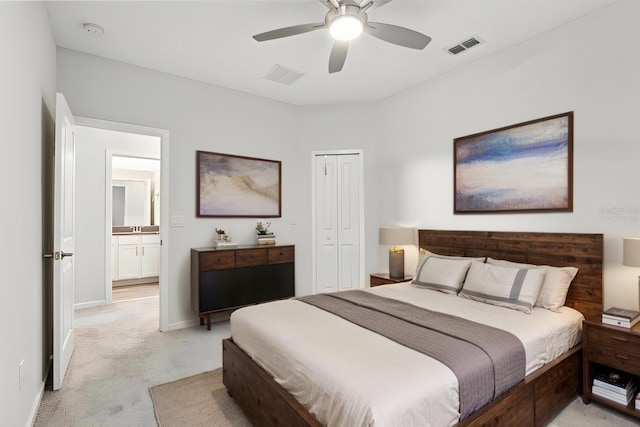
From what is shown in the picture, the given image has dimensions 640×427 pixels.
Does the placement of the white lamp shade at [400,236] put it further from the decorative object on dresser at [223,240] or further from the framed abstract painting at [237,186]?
the decorative object on dresser at [223,240]

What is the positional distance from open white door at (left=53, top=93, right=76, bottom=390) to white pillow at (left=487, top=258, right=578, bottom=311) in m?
3.56

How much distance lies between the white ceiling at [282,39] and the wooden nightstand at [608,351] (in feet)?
7.77

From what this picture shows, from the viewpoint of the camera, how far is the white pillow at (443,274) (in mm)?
2928

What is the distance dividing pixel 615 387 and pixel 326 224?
3.37m

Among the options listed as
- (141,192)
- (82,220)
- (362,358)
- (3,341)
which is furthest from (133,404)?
(141,192)

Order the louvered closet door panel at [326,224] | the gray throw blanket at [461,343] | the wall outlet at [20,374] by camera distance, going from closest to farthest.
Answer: the gray throw blanket at [461,343], the wall outlet at [20,374], the louvered closet door panel at [326,224]

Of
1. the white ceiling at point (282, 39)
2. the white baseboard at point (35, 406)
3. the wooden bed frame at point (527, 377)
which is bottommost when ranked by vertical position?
the white baseboard at point (35, 406)

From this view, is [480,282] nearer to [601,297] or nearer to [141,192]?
[601,297]

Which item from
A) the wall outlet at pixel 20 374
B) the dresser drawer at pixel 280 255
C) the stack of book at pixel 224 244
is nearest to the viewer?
the wall outlet at pixel 20 374

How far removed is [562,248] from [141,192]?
24.0 feet

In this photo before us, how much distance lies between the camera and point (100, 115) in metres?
3.37

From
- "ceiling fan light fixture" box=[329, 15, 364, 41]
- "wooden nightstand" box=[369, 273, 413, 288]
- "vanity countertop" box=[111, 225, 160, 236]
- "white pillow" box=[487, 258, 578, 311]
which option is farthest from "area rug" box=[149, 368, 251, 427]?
"vanity countertop" box=[111, 225, 160, 236]

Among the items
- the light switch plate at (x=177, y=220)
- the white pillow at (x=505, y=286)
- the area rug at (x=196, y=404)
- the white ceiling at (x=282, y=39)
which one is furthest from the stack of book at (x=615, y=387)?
the light switch plate at (x=177, y=220)

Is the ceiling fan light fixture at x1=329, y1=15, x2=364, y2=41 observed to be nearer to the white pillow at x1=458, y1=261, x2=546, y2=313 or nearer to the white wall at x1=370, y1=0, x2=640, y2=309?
the white wall at x1=370, y1=0, x2=640, y2=309
